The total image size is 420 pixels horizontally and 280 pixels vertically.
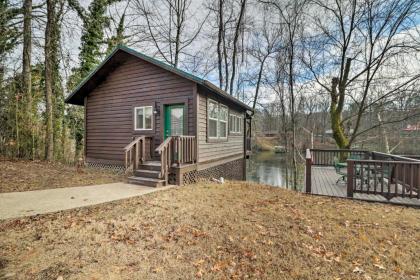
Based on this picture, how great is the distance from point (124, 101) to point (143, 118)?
130cm

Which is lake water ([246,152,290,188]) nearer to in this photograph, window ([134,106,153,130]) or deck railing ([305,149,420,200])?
deck railing ([305,149,420,200])

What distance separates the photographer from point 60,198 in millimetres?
5062

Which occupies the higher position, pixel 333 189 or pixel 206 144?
pixel 206 144

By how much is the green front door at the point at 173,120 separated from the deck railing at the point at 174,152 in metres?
1.06

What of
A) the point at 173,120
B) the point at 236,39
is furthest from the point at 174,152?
the point at 236,39

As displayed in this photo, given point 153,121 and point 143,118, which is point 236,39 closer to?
point 143,118

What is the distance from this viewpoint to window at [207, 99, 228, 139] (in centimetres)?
Answer: 854

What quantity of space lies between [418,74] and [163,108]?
41.5 ft

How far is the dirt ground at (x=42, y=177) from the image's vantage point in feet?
19.9

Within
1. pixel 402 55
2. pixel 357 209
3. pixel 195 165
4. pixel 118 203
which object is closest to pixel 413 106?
pixel 402 55

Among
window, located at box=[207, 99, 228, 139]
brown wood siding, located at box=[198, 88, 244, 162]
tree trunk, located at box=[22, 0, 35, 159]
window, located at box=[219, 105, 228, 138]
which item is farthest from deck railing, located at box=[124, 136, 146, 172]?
tree trunk, located at box=[22, 0, 35, 159]

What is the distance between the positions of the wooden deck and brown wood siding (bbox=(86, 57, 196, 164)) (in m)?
4.84

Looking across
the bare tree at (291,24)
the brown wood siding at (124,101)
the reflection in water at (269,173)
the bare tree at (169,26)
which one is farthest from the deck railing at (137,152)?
the reflection in water at (269,173)

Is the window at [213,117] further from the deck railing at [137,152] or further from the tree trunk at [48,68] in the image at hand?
the tree trunk at [48,68]
